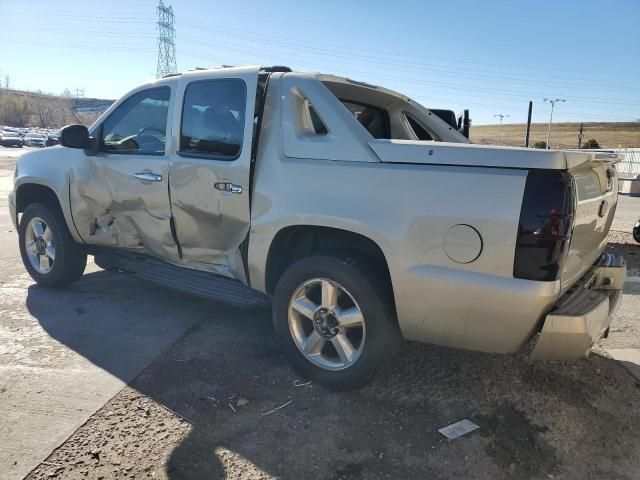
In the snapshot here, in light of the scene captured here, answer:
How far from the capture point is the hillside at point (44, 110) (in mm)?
91125

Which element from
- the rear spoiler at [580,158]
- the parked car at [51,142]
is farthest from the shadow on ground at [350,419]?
the parked car at [51,142]

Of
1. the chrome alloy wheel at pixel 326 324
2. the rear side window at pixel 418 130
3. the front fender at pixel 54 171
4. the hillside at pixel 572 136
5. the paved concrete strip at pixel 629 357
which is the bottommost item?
the paved concrete strip at pixel 629 357

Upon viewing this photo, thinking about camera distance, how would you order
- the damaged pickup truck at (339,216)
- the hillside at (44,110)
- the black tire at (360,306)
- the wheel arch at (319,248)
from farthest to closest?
the hillside at (44,110), the wheel arch at (319,248), the black tire at (360,306), the damaged pickup truck at (339,216)

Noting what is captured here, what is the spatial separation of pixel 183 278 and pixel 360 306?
1.82 meters

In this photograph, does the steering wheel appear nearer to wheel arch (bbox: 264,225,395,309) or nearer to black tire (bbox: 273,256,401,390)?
wheel arch (bbox: 264,225,395,309)

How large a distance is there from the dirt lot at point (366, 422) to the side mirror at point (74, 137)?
2046mm

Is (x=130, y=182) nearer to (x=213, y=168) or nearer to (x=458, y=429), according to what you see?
(x=213, y=168)

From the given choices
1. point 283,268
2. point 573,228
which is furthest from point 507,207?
point 283,268

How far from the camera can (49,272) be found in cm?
505

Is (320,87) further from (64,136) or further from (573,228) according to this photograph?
(64,136)

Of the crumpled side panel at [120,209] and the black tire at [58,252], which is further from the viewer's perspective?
the black tire at [58,252]

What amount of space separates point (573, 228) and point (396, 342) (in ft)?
3.98

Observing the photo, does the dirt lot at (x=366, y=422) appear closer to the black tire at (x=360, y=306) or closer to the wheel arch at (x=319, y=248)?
the black tire at (x=360, y=306)

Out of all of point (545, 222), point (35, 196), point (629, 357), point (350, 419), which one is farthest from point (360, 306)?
point (35, 196)
